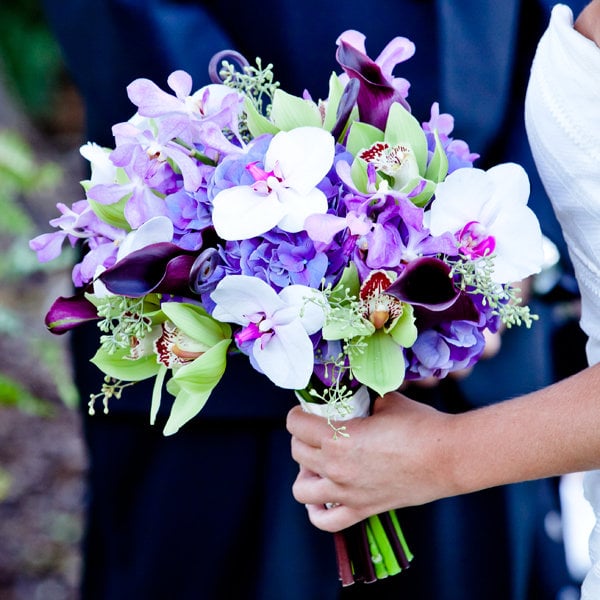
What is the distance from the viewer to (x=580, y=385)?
931mm

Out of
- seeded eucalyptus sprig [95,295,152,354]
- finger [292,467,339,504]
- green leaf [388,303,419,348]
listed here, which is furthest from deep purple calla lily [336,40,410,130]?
finger [292,467,339,504]

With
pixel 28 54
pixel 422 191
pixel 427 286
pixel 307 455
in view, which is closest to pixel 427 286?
pixel 427 286

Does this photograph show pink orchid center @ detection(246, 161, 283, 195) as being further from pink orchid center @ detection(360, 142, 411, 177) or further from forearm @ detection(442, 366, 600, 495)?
forearm @ detection(442, 366, 600, 495)

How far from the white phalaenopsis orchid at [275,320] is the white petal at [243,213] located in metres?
0.05

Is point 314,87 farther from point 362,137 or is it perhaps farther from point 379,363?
point 379,363

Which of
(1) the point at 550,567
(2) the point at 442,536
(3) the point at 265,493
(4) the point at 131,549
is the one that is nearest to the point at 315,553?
(3) the point at 265,493

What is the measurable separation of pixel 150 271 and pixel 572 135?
0.47m

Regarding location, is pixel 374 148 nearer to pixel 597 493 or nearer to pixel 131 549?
pixel 597 493

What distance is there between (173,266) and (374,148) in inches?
9.4

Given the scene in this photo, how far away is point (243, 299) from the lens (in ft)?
2.86

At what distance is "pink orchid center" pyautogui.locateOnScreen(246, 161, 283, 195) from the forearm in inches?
13.9

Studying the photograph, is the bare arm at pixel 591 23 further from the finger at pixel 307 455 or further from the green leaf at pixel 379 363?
the finger at pixel 307 455

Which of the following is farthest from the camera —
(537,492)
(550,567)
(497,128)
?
(550,567)

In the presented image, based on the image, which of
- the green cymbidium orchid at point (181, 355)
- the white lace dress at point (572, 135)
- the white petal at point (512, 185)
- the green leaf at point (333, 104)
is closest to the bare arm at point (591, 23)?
the white lace dress at point (572, 135)
